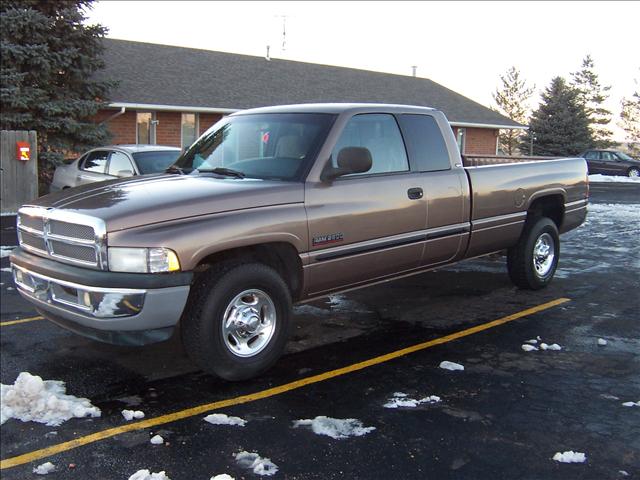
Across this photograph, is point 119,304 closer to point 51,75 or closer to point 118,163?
point 118,163

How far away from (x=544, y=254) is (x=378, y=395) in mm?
3906

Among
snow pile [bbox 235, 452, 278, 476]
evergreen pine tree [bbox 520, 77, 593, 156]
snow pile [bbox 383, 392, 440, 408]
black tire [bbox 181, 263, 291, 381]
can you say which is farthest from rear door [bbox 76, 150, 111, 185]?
evergreen pine tree [bbox 520, 77, 593, 156]

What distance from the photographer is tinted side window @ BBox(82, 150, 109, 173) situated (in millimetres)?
11071

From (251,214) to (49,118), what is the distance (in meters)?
13.5

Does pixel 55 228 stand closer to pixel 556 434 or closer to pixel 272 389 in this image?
pixel 272 389

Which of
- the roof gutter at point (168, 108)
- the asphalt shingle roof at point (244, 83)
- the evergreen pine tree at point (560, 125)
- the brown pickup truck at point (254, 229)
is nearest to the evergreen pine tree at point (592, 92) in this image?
the evergreen pine tree at point (560, 125)

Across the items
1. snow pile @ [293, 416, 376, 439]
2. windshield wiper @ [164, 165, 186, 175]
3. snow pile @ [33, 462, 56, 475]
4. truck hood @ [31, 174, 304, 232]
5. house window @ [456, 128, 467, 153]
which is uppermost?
house window @ [456, 128, 467, 153]

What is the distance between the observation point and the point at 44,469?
3.27 metres

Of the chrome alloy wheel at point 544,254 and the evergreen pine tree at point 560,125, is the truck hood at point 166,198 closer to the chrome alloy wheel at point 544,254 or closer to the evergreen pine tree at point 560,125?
the chrome alloy wheel at point 544,254

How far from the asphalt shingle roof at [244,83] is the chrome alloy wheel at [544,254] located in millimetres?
14031

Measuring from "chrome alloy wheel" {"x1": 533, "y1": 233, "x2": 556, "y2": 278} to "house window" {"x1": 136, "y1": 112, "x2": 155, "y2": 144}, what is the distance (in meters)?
15.5

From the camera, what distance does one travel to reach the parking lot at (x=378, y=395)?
3.35m

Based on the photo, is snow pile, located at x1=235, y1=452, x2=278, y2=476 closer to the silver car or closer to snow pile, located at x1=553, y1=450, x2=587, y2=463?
snow pile, located at x1=553, y1=450, x2=587, y2=463

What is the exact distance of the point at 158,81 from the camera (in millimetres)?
21188
